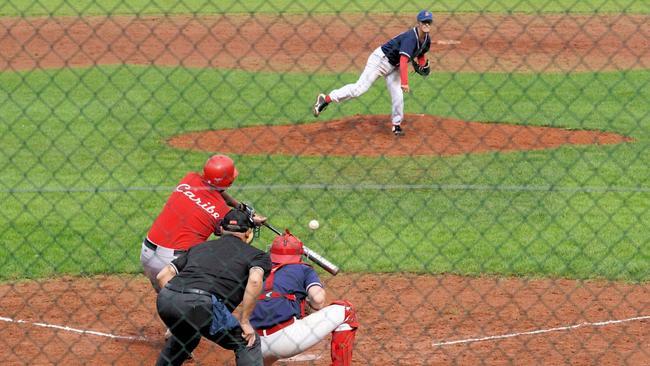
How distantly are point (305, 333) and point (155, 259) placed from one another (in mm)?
1616

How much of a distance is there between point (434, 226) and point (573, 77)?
883cm

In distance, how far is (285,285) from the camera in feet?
28.7

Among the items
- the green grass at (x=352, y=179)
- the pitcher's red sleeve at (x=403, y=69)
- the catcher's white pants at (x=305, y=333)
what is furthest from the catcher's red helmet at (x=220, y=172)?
the pitcher's red sleeve at (x=403, y=69)

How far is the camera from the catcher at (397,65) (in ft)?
53.5

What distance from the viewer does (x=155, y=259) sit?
9469 millimetres

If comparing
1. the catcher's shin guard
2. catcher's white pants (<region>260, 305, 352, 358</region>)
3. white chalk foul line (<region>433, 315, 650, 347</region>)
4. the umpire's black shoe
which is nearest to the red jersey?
catcher's white pants (<region>260, 305, 352, 358</region>)

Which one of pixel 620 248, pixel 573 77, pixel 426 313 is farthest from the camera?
pixel 573 77

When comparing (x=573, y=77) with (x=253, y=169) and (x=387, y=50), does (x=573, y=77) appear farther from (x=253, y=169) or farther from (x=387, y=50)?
(x=253, y=169)

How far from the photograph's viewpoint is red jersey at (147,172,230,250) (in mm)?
9328

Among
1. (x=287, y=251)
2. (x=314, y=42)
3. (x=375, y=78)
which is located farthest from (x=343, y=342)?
(x=314, y=42)

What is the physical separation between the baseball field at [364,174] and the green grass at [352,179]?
40mm

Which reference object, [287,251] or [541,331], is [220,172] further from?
[541,331]

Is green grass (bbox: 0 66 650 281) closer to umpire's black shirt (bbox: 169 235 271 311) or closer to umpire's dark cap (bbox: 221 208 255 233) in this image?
umpire's dark cap (bbox: 221 208 255 233)

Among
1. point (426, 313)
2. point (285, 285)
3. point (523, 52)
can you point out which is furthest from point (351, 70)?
point (285, 285)
